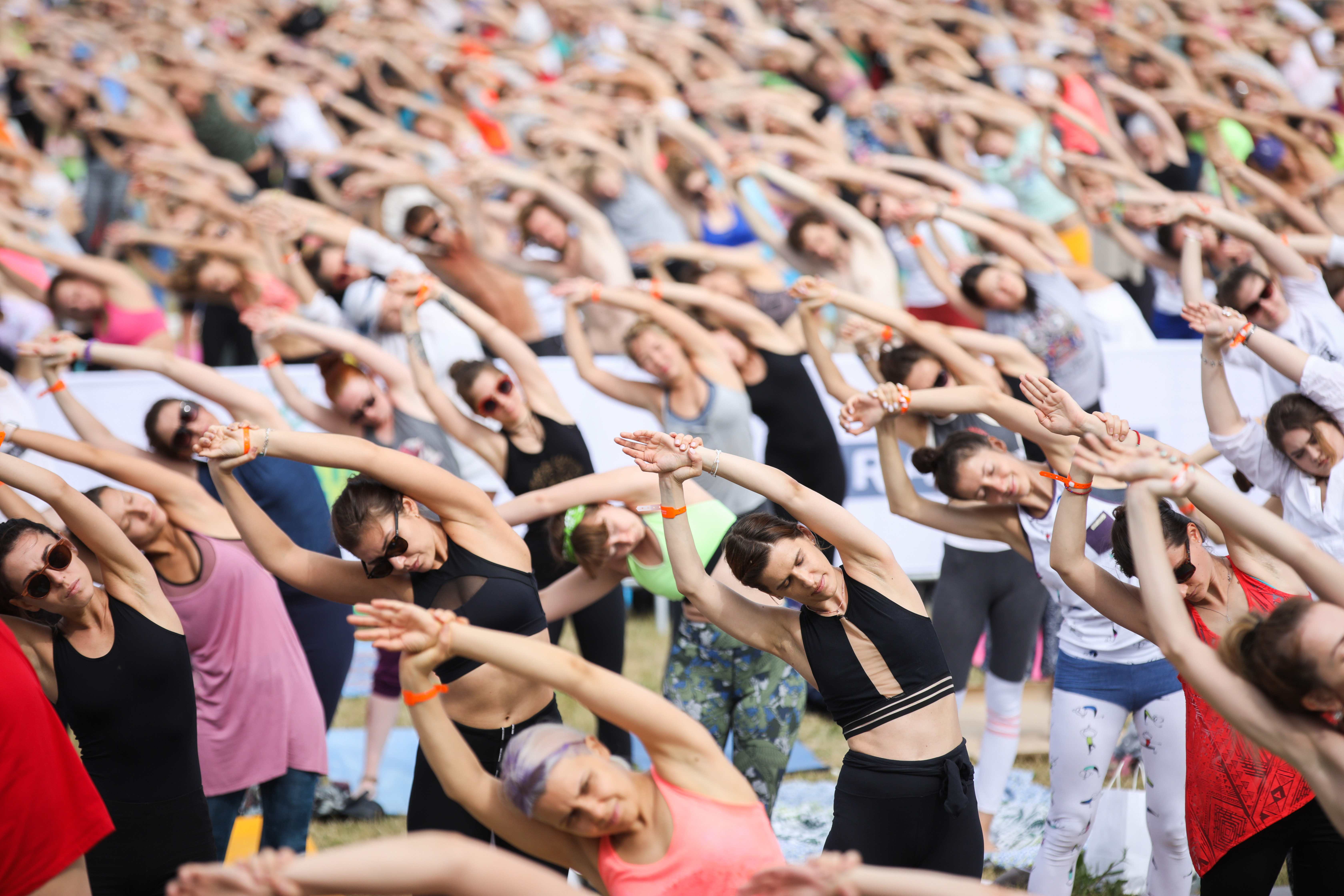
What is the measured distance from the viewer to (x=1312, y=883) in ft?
9.03


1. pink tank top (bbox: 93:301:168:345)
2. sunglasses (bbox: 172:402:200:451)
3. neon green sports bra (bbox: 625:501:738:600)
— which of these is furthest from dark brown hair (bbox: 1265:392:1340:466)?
pink tank top (bbox: 93:301:168:345)

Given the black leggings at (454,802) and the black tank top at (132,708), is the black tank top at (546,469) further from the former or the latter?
the black tank top at (132,708)

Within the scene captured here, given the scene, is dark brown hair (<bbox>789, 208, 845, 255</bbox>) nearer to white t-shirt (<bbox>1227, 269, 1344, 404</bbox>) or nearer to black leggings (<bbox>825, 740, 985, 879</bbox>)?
white t-shirt (<bbox>1227, 269, 1344, 404</bbox>)

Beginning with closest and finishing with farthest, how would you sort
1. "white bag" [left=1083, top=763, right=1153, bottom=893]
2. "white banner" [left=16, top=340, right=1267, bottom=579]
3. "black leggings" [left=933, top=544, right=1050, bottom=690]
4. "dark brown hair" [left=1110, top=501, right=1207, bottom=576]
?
"dark brown hair" [left=1110, top=501, right=1207, bottom=576] < "white bag" [left=1083, top=763, right=1153, bottom=893] < "black leggings" [left=933, top=544, right=1050, bottom=690] < "white banner" [left=16, top=340, right=1267, bottom=579]

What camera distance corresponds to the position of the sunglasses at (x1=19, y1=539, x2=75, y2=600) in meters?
2.72

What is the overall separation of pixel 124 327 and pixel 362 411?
88.5 inches

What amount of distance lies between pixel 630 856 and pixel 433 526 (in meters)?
1.11

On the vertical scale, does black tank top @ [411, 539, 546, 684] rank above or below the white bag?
above

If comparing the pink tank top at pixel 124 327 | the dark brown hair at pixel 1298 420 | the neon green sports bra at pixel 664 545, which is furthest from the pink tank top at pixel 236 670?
the dark brown hair at pixel 1298 420

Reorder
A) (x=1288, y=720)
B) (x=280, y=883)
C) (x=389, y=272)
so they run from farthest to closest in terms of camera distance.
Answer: (x=389, y=272), (x=1288, y=720), (x=280, y=883)

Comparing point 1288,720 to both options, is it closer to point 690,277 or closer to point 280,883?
point 280,883

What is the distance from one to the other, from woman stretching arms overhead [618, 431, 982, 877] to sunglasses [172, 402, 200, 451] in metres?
1.99

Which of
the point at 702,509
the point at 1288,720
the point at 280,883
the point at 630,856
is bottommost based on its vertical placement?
the point at 702,509

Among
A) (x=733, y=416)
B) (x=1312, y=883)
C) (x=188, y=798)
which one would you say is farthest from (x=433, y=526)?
(x=1312, y=883)
